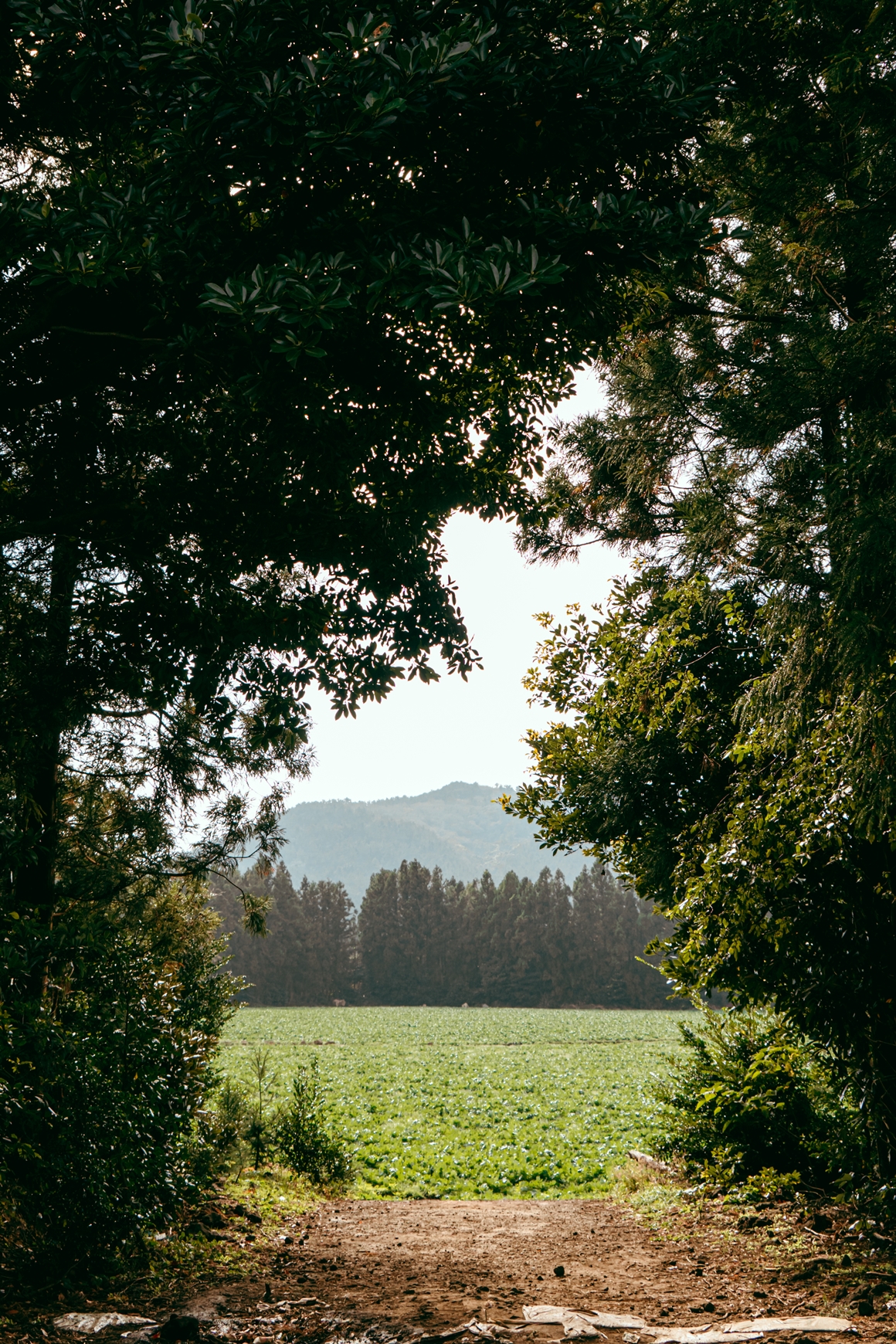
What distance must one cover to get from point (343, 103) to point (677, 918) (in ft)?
19.5

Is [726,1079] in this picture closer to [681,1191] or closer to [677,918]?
[681,1191]

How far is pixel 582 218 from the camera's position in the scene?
11.0 ft

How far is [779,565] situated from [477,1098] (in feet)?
56.3

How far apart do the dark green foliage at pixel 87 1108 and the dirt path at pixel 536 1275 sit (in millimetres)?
654

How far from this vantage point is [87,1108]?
15.2ft

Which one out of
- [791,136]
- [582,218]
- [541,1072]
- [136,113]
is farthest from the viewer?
[541,1072]

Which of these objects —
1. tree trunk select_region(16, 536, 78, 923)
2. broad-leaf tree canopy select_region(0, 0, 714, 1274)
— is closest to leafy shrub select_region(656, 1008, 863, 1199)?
broad-leaf tree canopy select_region(0, 0, 714, 1274)

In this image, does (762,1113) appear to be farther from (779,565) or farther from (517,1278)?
(779,565)

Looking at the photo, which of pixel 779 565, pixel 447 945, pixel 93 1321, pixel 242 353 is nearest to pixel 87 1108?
pixel 93 1321

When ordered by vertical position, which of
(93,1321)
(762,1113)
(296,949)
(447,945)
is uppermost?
(762,1113)

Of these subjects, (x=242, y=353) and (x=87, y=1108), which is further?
(x=87, y=1108)

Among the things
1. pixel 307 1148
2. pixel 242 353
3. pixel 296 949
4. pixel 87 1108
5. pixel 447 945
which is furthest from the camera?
pixel 447 945

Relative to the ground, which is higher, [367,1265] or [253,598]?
[253,598]

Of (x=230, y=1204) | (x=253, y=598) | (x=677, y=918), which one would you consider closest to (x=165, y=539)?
(x=253, y=598)
